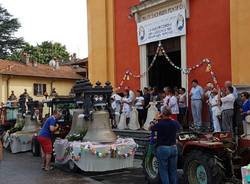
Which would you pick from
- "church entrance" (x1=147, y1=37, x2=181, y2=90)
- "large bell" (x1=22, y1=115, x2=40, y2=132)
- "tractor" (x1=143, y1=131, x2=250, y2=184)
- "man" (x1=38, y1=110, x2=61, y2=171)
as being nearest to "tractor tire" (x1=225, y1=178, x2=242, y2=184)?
"tractor" (x1=143, y1=131, x2=250, y2=184)

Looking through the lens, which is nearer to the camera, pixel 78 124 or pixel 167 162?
pixel 167 162

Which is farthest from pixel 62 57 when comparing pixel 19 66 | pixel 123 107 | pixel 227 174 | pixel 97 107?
pixel 227 174

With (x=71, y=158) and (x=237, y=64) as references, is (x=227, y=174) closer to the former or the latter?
(x=71, y=158)

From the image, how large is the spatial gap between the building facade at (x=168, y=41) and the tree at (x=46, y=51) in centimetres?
4293

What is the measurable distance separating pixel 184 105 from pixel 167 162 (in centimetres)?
723

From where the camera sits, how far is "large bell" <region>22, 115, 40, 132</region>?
65.0 ft

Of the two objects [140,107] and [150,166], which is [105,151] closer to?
[150,166]

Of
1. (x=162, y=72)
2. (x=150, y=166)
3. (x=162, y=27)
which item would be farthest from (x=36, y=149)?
(x=150, y=166)

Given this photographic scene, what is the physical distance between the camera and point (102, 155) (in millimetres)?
12477

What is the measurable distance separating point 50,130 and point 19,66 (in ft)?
103

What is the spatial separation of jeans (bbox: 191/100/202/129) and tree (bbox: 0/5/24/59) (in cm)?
5000

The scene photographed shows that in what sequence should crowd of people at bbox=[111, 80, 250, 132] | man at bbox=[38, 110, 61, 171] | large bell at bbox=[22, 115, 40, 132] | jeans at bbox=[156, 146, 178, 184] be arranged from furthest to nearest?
large bell at bbox=[22, 115, 40, 132] → man at bbox=[38, 110, 61, 171] → crowd of people at bbox=[111, 80, 250, 132] → jeans at bbox=[156, 146, 178, 184]

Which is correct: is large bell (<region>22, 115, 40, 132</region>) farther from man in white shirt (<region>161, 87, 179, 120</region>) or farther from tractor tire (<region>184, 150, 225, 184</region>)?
tractor tire (<region>184, 150, 225, 184</region>)

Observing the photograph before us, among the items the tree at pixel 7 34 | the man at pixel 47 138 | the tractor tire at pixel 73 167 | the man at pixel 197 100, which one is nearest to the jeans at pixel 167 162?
the tractor tire at pixel 73 167
